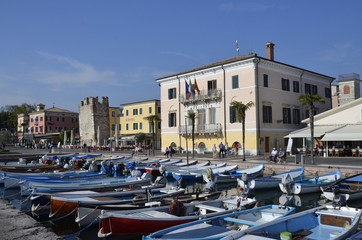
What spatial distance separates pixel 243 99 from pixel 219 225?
2772cm

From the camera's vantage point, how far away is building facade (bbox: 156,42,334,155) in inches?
1399

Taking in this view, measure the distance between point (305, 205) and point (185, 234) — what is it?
9.80 meters

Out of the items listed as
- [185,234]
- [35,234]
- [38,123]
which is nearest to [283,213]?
[185,234]

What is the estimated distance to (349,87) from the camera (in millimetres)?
43906

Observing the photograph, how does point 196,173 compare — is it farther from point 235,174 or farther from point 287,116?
point 287,116

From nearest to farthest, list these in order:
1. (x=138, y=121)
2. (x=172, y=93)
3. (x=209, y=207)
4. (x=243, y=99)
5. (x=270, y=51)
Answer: (x=209, y=207) → (x=243, y=99) → (x=270, y=51) → (x=172, y=93) → (x=138, y=121)

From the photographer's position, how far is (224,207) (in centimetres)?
1200

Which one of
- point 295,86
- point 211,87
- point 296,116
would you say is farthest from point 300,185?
point 295,86

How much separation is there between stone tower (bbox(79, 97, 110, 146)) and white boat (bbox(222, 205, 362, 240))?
61.4 m

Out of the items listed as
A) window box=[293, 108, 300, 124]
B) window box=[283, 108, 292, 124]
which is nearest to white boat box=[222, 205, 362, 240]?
window box=[283, 108, 292, 124]

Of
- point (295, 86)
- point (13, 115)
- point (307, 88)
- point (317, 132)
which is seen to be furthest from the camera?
point (13, 115)

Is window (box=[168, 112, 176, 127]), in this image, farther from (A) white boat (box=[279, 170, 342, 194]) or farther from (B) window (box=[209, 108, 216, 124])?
(A) white boat (box=[279, 170, 342, 194])

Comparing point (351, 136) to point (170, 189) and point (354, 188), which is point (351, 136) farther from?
point (170, 189)

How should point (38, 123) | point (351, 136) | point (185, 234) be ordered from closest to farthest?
point (185, 234) < point (351, 136) < point (38, 123)
